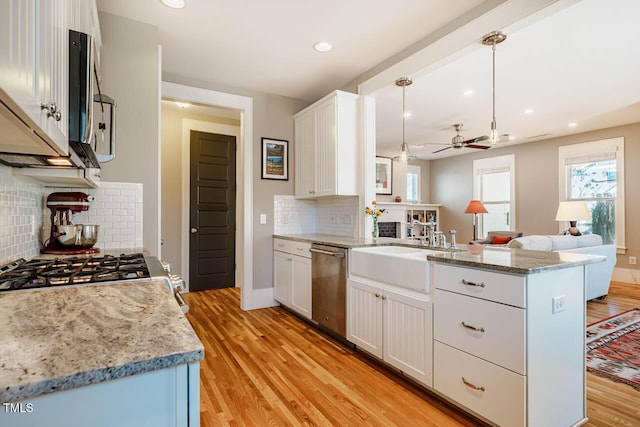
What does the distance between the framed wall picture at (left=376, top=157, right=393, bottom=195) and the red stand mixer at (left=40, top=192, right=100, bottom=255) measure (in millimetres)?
5925

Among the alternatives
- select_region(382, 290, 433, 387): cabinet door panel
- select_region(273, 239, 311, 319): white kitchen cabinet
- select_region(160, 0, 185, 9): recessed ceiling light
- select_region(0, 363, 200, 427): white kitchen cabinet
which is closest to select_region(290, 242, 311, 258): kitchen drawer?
select_region(273, 239, 311, 319): white kitchen cabinet

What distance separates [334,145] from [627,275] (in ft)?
18.0

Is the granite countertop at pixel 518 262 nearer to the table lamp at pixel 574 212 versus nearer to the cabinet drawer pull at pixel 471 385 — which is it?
the cabinet drawer pull at pixel 471 385

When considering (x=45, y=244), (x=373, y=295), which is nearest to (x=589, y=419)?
(x=373, y=295)

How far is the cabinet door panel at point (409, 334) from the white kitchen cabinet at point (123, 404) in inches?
61.2

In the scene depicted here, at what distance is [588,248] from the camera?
4.02 meters

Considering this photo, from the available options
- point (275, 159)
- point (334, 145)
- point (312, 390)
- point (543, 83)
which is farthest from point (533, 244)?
point (275, 159)

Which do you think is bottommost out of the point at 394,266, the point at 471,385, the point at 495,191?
the point at 471,385

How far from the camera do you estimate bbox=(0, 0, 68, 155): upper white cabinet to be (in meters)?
0.60

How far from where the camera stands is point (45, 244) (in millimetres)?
1949

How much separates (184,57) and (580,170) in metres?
6.50

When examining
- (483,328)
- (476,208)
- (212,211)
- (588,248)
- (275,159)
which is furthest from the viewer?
(476,208)

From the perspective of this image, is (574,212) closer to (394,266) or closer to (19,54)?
(394,266)

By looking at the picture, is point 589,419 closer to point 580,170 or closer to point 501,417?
point 501,417
